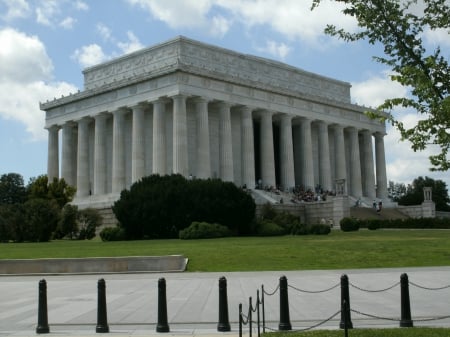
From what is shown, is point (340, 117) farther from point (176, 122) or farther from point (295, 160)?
point (176, 122)

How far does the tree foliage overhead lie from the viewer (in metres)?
64.4

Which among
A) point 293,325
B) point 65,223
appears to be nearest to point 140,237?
point 65,223

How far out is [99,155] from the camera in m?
99.7

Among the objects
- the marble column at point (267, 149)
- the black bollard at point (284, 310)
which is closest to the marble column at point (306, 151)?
the marble column at point (267, 149)

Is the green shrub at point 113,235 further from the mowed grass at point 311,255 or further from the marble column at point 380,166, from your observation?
the marble column at point 380,166

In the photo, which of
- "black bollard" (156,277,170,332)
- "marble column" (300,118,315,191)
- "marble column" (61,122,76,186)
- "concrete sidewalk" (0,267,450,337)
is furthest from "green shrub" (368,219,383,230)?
"marble column" (61,122,76,186)

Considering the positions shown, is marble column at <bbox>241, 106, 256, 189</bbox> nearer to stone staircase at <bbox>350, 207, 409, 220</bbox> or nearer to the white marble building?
the white marble building

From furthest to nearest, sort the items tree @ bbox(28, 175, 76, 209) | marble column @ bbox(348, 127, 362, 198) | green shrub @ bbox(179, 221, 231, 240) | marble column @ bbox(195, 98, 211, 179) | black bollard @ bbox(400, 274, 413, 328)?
marble column @ bbox(348, 127, 362, 198) < marble column @ bbox(195, 98, 211, 179) < tree @ bbox(28, 175, 76, 209) < green shrub @ bbox(179, 221, 231, 240) < black bollard @ bbox(400, 274, 413, 328)

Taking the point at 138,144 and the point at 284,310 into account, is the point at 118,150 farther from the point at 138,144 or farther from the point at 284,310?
the point at 284,310

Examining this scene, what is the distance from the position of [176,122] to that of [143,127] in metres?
8.96

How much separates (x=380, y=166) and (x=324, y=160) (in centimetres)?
1645

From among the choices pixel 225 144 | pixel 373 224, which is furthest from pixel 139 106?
pixel 373 224

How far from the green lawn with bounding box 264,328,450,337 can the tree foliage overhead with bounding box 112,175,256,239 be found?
4969 cm

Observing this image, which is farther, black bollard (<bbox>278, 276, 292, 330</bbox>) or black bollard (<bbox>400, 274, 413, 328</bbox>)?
black bollard (<bbox>400, 274, 413, 328</bbox>)
